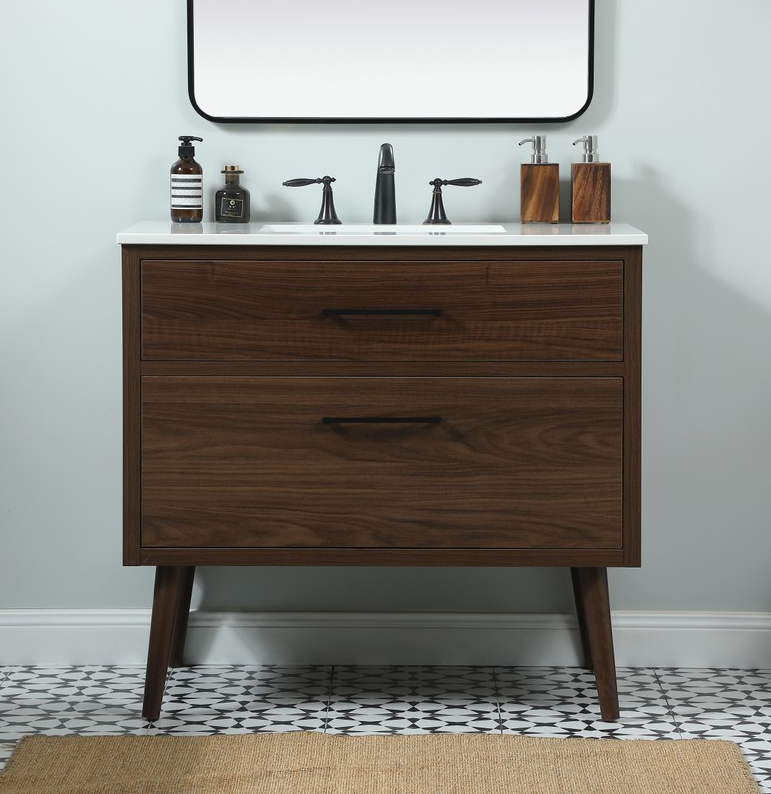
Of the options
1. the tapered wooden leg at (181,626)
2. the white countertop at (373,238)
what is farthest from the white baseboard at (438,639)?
the white countertop at (373,238)

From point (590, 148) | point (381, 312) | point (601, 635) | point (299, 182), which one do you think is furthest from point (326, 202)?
point (601, 635)

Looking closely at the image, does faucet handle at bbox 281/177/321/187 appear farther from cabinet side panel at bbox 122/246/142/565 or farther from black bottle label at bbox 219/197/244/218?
cabinet side panel at bbox 122/246/142/565

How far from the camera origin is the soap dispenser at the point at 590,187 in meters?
2.09

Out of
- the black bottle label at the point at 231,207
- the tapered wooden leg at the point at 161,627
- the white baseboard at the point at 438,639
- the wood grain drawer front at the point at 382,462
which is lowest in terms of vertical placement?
the white baseboard at the point at 438,639

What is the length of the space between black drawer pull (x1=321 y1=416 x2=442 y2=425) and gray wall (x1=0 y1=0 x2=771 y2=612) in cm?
54

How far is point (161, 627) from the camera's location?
76.9 inches

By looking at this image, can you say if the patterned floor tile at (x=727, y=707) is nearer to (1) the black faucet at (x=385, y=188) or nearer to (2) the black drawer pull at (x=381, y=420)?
(2) the black drawer pull at (x=381, y=420)

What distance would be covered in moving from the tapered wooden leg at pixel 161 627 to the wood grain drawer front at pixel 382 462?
0.38 feet

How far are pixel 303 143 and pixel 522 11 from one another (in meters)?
0.49

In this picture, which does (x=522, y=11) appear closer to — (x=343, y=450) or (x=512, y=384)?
(x=512, y=384)

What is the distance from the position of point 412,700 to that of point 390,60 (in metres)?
1.23

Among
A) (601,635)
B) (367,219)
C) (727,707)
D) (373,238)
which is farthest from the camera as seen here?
(367,219)

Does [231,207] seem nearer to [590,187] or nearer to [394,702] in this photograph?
[590,187]

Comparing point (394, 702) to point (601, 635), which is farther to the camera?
point (394, 702)
